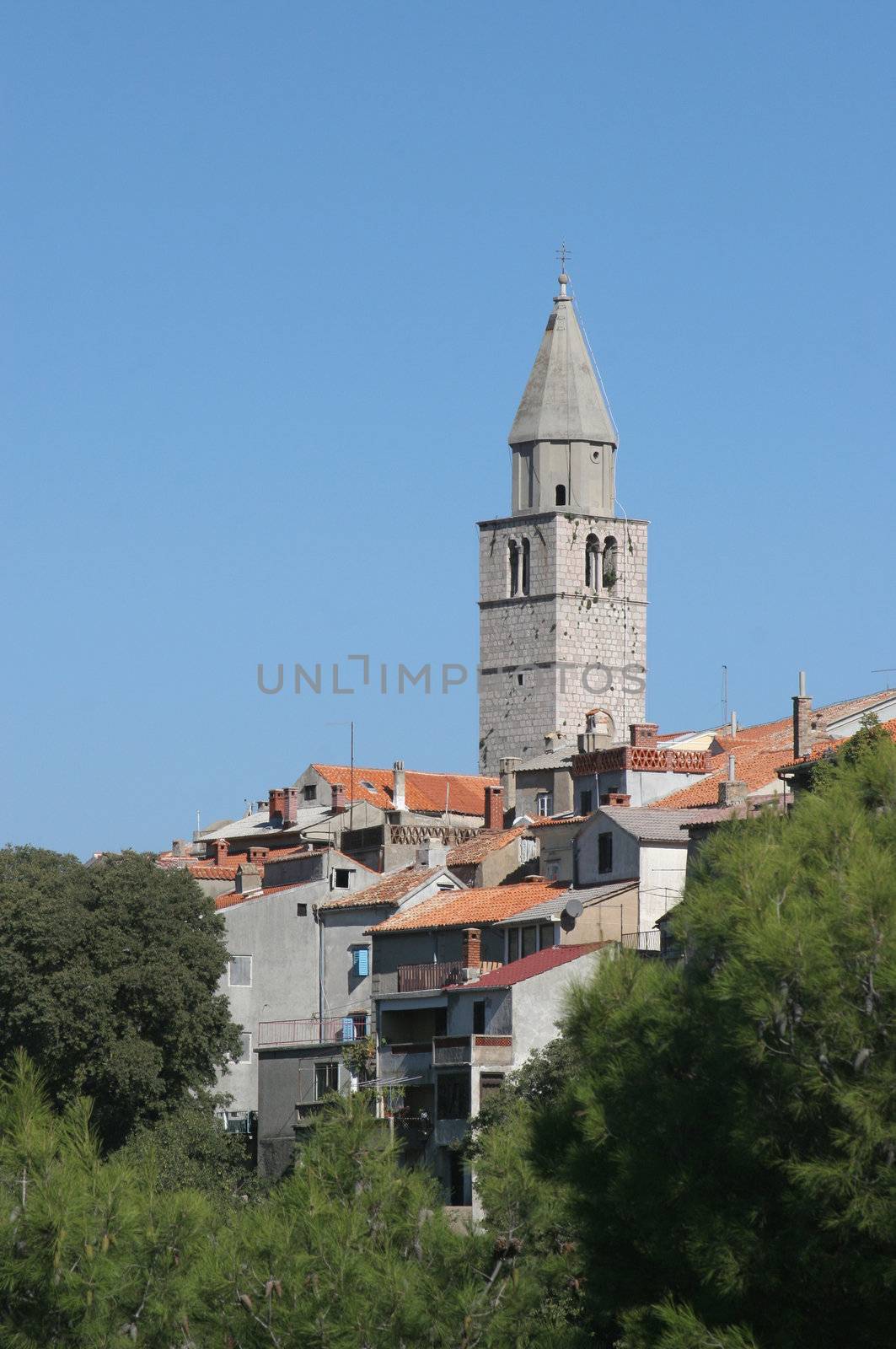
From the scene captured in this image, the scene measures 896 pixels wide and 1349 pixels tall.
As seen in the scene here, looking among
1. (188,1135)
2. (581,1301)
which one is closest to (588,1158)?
(581,1301)

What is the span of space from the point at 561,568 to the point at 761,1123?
102 metres

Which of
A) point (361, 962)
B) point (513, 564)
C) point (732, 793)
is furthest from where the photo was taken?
point (513, 564)

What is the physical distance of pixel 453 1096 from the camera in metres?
56.1

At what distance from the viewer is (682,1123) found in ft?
101

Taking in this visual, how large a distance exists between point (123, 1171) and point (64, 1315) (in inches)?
88.5

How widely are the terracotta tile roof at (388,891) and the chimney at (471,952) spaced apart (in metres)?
5.83

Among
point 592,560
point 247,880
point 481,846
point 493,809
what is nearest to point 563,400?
point 592,560

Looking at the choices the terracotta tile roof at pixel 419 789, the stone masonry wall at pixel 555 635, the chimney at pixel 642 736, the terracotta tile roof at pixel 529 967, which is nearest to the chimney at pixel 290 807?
the terracotta tile roof at pixel 419 789

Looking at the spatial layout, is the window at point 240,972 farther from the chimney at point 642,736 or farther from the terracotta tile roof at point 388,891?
the chimney at point 642,736

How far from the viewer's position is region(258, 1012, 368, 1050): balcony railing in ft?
211

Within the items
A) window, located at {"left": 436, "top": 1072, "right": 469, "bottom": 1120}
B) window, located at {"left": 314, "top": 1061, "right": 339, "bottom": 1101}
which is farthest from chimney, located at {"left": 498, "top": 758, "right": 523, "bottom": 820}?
window, located at {"left": 436, "top": 1072, "right": 469, "bottom": 1120}

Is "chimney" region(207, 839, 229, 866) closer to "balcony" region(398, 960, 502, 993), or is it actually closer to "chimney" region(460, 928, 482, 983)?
"balcony" region(398, 960, 502, 993)

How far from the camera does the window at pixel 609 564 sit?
132m

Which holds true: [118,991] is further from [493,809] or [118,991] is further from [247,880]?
[493,809]
